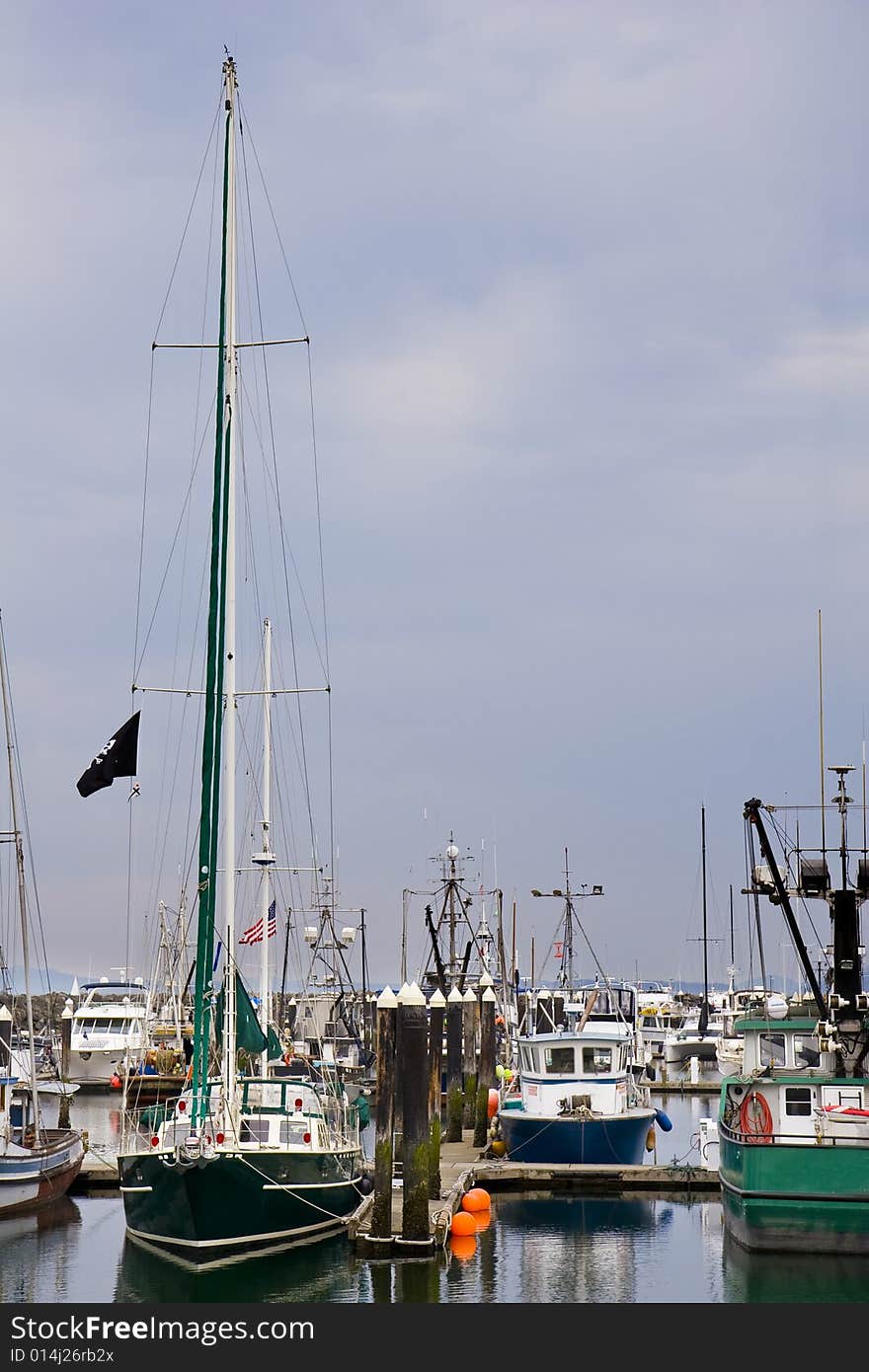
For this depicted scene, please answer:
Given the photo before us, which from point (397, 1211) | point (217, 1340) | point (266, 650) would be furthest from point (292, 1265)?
point (266, 650)

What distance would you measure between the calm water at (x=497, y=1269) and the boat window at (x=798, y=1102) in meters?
2.66

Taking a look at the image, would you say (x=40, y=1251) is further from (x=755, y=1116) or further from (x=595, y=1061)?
(x=595, y=1061)

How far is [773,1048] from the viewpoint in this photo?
3469 centimetres

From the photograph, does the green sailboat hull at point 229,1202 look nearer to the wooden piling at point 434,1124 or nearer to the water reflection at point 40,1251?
the water reflection at point 40,1251

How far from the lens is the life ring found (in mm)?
30828

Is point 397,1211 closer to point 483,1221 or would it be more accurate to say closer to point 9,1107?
point 483,1221

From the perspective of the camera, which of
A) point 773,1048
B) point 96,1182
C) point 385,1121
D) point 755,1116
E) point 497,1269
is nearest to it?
point 497,1269

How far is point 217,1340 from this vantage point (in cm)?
2120

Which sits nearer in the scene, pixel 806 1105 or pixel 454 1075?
pixel 806 1105

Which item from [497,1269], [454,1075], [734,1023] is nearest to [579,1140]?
[497,1269]

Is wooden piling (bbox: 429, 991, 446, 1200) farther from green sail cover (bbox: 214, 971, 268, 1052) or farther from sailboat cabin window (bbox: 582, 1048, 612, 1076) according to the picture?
sailboat cabin window (bbox: 582, 1048, 612, 1076)

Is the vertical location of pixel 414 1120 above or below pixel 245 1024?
below

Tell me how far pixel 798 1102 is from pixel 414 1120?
7.17m

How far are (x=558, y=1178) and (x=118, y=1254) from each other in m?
11.1
